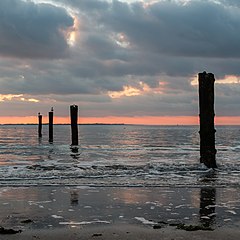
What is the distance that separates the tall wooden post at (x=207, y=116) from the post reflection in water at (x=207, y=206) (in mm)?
5808

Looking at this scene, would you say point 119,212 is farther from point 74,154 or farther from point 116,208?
point 74,154

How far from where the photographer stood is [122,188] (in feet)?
38.1

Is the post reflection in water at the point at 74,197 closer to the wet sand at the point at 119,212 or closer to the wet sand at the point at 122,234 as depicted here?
the wet sand at the point at 119,212

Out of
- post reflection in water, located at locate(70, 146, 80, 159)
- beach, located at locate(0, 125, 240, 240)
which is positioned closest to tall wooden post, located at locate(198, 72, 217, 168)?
beach, located at locate(0, 125, 240, 240)

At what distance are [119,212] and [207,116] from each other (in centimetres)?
985

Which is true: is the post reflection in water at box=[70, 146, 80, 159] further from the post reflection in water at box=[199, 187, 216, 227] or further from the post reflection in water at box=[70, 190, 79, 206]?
the post reflection in water at box=[199, 187, 216, 227]

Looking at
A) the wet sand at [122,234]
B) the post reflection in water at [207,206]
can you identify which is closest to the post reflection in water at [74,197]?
the wet sand at [122,234]

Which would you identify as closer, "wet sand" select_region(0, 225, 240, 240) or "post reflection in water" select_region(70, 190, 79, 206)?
"wet sand" select_region(0, 225, 240, 240)

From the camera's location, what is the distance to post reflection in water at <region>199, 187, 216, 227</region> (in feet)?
24.4

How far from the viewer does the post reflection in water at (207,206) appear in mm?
7428

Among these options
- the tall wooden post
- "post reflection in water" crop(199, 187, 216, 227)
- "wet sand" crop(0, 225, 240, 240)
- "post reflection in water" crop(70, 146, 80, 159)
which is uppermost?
the tall wooden post

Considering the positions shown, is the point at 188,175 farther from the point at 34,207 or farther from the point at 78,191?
the point at 34,207

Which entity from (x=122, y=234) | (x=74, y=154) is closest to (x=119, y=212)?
(x=122, y=234)

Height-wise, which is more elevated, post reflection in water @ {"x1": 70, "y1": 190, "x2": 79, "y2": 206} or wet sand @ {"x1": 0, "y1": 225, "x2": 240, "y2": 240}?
wet sand @ {"x1": 0, "y1": 225, "x2": 240, "y2": 240}
